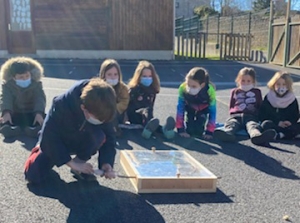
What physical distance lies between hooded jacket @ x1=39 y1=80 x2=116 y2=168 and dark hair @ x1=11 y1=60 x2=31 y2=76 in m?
2.26

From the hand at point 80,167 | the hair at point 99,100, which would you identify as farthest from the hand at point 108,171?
the hair at point 99,100

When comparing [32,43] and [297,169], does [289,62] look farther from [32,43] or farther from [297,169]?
[297,169]

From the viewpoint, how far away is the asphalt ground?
10.9 feet

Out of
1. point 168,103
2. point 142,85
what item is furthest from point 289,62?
point 142,85

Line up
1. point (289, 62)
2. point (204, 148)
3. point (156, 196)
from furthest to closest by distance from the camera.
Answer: point (289, 62)
point (204, 148)
point (156, 196)

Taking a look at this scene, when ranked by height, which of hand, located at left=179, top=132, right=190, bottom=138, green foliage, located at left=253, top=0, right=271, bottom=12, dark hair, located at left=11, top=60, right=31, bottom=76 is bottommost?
hand, located at left=179, top=132, right=190, bottom=138

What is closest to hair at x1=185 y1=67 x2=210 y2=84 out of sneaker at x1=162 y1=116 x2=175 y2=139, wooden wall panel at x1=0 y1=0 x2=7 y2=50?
sneaker at x1=162 y1=116 x2=175 y2=139

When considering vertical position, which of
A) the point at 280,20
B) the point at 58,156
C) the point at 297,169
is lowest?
the point at 297,169

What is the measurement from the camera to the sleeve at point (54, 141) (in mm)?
3535

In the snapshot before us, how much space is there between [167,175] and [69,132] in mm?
988

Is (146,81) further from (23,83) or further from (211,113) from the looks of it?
(23,83)

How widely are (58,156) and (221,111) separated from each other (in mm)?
5012

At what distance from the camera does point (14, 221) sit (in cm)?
315

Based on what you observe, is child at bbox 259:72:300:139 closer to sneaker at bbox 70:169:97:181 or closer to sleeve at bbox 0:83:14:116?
sneaker at bbox 70:169:97:181
